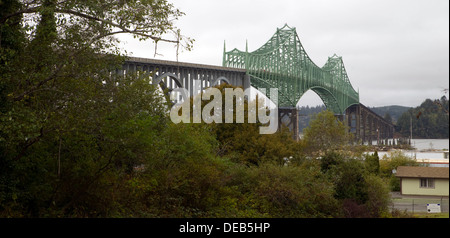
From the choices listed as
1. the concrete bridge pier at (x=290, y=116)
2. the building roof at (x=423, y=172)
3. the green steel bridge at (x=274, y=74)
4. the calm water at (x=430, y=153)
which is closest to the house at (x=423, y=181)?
the building roof at (x=423, y=172)

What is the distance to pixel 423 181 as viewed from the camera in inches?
1633

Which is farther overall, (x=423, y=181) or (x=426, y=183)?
(x=423, y=181)

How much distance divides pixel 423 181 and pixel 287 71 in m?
58.0

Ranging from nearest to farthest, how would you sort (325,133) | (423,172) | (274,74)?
(423,172) < (325,133) < (274,74)

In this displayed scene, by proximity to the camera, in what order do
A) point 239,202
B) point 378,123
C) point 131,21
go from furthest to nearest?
1. point 378,123
2. point 239,202
3. point 131,21

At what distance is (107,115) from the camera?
14641 millimetres

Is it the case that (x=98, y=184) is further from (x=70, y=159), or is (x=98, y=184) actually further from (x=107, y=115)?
(x=107, y=115)

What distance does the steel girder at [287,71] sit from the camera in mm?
85312

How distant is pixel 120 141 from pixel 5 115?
10.8ft

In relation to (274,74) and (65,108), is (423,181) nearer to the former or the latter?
(65,108)

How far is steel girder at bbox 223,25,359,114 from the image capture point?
85.3m

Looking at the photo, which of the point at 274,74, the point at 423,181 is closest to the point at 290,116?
the point at 274,74

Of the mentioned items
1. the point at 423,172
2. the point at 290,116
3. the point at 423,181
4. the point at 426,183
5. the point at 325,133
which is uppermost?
the point at 290,116
